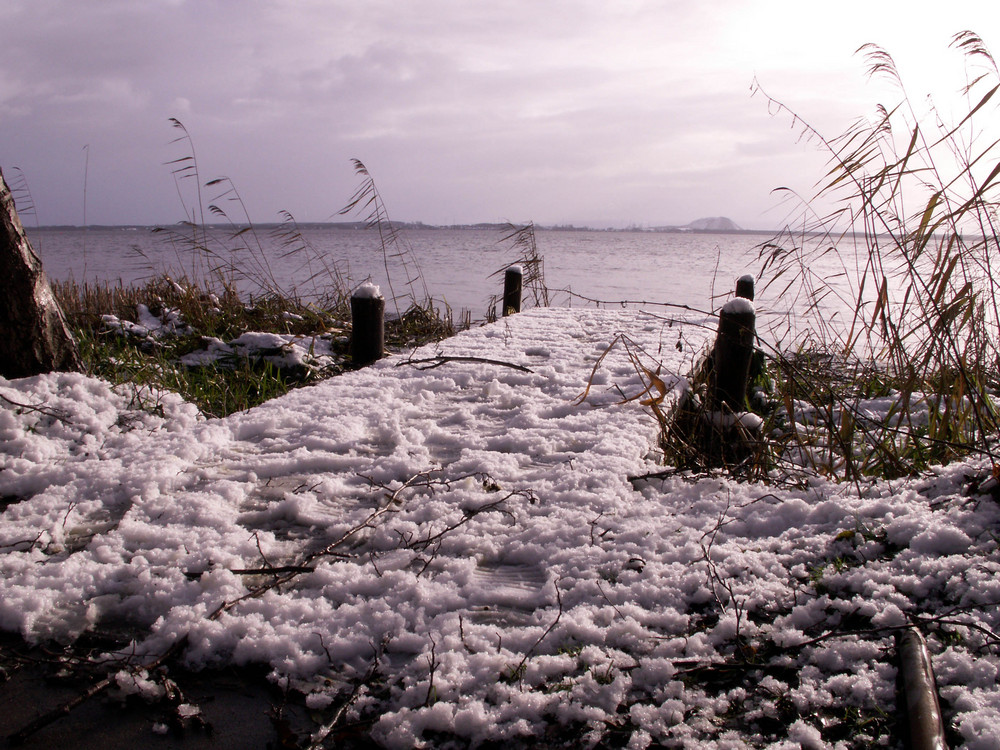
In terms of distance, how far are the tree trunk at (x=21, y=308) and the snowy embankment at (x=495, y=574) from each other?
20cm

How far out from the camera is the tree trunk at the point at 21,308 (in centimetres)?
296

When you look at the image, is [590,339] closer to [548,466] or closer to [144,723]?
[548,466]

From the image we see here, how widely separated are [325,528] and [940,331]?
7.61ft

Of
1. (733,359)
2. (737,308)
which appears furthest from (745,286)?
(733,359)

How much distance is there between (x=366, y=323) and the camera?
15.1ft

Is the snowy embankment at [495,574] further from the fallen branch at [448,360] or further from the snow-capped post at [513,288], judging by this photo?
the snow-capped post at [513,288]

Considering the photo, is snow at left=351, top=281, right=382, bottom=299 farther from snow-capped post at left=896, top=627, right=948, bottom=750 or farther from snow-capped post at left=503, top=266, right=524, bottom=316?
snow-capped post at left=896, top=627, right=948, bottom=750

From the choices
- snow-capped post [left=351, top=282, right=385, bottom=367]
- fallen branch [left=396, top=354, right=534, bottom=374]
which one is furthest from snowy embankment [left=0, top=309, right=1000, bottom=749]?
snow-capped post [left=351, top=282, right=385, bottom=367]

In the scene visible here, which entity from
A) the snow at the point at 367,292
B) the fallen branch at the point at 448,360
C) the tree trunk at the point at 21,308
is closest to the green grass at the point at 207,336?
the tree trunk at the point at 21,308

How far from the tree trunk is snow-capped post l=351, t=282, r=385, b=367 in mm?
1912

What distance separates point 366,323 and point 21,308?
6.88 feet

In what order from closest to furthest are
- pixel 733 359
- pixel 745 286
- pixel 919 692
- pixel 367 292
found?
pixel 919 692 → pixel 733 359 → pixel 367 292 → pixel 745 286

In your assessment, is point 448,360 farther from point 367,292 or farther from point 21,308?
point 21,308

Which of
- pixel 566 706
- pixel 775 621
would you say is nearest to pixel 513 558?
pixel 566 706
